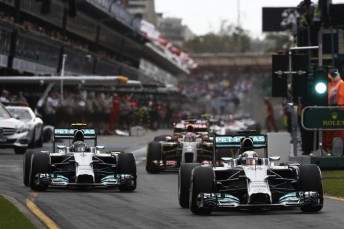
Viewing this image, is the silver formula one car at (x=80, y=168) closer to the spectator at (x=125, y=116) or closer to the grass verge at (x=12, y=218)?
the grass verge at (x=12, y=218)

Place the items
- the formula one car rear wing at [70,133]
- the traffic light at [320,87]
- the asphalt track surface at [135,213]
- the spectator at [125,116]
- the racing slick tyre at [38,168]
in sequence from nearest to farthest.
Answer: the asphalt track surface at [135,213] → the racing slick tyre at [38,168] → the formula one car rear wing at [70,133] → the traffic light at [320,87] → the spectator at [125,116]

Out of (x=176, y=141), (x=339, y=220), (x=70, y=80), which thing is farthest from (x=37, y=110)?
(x=339, y=220)

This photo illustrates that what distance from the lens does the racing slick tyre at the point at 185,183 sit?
53.1ft

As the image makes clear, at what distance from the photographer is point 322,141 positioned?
25781 millimetres

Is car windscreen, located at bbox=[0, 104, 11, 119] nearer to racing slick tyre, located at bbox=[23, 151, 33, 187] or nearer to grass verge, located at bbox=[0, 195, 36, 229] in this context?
racing slick tyre, located at bbox=[23, 151, 33, 187]

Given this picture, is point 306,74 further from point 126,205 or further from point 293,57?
point 126,205

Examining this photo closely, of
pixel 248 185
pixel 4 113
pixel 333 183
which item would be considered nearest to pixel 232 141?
pixel 248 185

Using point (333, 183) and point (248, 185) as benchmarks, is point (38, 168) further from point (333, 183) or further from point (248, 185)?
point (333, 183)

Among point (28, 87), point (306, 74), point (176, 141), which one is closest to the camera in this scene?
point (306, 74)

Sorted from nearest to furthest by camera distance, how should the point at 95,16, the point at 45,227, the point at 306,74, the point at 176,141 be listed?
the point at 45,227
the point at 306,74
the point at 176,141
the point at 95,16

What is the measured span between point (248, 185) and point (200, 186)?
1.99 ft

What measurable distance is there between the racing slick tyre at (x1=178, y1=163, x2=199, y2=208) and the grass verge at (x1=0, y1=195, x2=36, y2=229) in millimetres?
2237

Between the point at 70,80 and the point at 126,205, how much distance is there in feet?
111

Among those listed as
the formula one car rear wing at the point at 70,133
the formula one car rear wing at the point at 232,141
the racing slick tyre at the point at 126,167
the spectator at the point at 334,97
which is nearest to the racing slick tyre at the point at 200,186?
the formula one car rear wing at the point at 232,141
